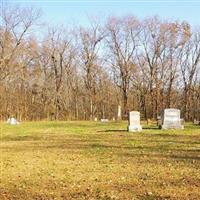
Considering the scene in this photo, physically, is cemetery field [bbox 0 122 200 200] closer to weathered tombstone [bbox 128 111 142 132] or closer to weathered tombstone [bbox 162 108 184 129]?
weathered tombstone [bbox 128 111 142 132]

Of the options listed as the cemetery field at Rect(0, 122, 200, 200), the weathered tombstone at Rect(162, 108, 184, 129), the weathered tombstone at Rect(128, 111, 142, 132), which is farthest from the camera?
the weathered tombstone at Rect(162, 108, 184, 129)

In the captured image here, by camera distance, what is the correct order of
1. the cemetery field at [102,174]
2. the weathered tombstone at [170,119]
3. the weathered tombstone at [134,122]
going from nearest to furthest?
the cemetery field at [102,174] < the weathered tombstone at [134,122] < the weathered tombstone at [170,119]

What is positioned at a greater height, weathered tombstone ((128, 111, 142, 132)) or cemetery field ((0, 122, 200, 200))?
weathered tombstone ((128, 111, 142, 132))

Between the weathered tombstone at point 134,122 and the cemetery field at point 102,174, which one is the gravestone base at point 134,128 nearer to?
the weathered tombstone at point 134,122

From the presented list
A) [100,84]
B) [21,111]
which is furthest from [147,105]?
[21,111]

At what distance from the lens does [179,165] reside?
37.7ft

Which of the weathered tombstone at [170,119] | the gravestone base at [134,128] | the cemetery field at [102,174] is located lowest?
the cemetery field at [102,174]

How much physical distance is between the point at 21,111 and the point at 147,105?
1550 cm

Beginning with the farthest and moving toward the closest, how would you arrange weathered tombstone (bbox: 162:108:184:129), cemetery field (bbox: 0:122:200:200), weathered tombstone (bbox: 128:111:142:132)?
1. weathered tombstone (bbox: 162:108:184:129)
2. weathered tombstone (bbox: 128:111:142:132)
3. cemetery field (bbox: 0:122:200:200)

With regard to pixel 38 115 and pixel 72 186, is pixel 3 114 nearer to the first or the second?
pixel 38 115

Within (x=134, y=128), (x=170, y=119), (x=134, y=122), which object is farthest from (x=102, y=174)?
(x=170, y=119)

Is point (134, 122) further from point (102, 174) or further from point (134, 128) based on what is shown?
point (102, 174)

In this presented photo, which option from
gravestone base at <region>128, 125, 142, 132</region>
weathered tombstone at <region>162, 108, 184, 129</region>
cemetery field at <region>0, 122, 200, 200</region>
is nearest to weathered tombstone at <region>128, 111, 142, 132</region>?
gravestone base at <region>128, 125, 142, 132</region>

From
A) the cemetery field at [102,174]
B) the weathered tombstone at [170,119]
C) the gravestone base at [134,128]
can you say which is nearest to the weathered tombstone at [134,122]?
the gravestone base at [134,128]
